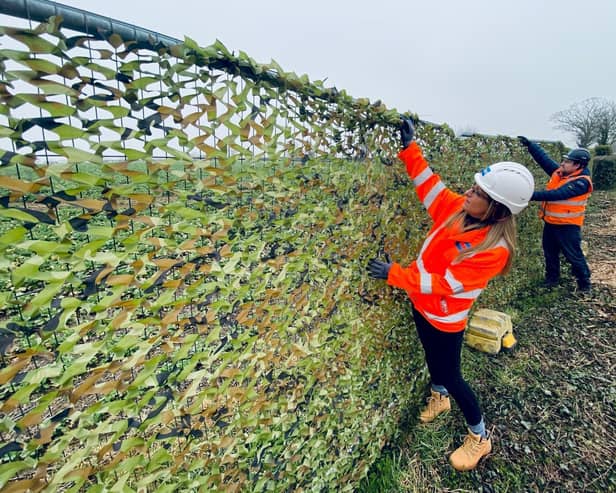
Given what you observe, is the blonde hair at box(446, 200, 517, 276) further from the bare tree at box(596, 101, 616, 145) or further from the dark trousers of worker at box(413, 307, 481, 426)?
the bare tree at box(596, 101, 616, 145)

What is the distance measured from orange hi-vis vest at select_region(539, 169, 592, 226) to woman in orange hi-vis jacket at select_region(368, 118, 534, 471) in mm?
3651

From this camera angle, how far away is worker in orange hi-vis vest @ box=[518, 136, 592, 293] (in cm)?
488

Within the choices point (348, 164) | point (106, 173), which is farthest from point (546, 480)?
point (106, 173)

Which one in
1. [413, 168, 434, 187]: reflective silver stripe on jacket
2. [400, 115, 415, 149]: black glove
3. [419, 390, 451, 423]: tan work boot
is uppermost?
[400, 115, 415, 149]: black glove

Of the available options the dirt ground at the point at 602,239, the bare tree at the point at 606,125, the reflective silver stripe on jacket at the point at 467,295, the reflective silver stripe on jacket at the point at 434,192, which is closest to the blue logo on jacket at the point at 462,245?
the reflective silver stripe on jacket at the point at 467,295

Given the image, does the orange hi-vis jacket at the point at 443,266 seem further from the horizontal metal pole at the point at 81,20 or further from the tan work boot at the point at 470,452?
the horizontal metal pole at the point at 81,20

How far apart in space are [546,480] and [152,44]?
146 inches

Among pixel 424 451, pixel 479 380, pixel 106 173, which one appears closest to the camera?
pixel 106 173

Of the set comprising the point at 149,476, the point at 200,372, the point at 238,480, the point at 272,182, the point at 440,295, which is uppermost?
the point at 272,182

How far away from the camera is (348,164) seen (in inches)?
76.8

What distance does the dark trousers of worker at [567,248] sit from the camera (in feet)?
17.1

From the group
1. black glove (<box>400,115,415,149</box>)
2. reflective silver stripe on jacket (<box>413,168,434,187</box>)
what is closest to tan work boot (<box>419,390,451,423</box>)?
reflective silver stripe on jacket (<box>413,168,434,187</box>)

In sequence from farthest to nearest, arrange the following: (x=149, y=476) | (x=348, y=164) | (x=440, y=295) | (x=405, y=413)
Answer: (x=405, y=413), (x=440, y=295), (x=348, y=164), (x=149, y=476)

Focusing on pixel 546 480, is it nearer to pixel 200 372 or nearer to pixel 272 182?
Result: pixel 200 372
